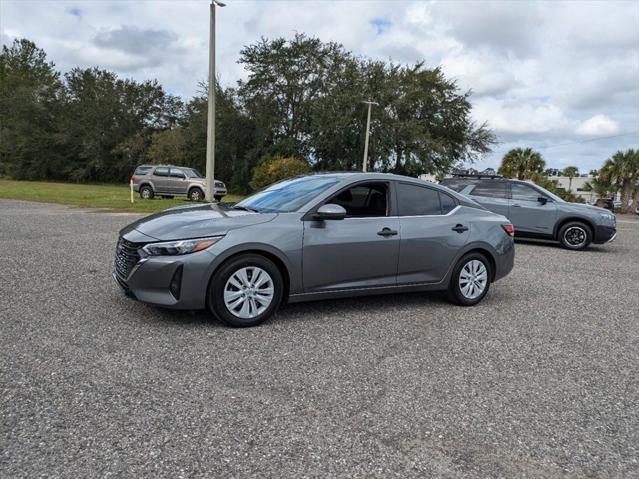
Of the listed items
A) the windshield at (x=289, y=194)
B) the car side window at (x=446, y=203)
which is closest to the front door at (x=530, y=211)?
the car side window at (x=446, y=203)

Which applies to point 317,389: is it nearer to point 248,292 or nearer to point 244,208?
point 248,292

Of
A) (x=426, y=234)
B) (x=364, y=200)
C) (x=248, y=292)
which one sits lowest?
(x=248, y=292)

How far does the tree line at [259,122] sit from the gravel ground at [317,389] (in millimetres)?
30110

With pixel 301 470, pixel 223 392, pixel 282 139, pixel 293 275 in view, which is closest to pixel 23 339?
pixel 223 392

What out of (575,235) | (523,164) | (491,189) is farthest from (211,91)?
(523,164)

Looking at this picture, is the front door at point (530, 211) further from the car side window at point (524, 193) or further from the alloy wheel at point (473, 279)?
the alloy wheel at point (473, 279)

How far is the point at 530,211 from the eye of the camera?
40.2 ft

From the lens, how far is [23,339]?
4.00 metres

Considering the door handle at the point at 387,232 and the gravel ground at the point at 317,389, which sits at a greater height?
the door handle at the point at 387,232

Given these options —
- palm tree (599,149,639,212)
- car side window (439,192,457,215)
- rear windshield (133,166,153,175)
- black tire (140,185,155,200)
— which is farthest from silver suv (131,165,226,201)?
palm tree (599,149,639,212)

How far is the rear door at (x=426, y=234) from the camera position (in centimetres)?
541

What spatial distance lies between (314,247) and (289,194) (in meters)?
0.86

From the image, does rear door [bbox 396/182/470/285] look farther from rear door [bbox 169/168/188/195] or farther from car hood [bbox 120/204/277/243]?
rear door [bbox 169/168/188/195]

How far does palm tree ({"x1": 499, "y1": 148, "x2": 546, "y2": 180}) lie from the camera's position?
48.5 meters
